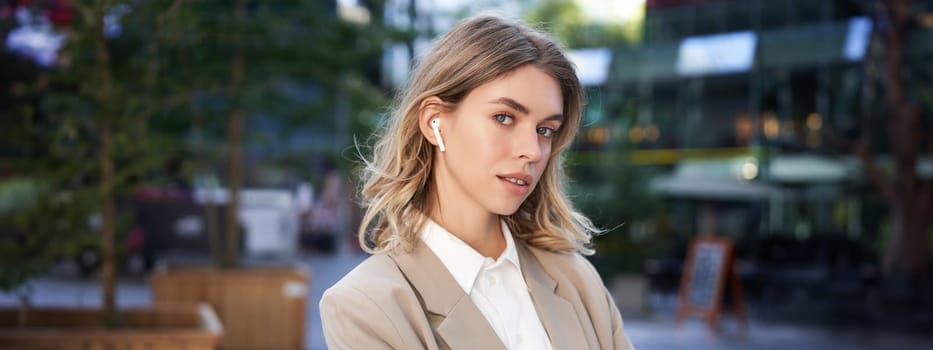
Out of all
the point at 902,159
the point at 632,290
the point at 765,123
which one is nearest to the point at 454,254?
the point at 632,290

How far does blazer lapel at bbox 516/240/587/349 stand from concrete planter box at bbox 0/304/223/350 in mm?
3540

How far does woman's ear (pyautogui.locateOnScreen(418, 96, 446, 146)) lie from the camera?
182 centimetres

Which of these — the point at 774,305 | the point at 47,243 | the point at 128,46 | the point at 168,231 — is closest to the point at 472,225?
the point at 47,243

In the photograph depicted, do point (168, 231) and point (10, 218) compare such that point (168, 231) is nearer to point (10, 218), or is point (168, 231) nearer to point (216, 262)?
point (216, 262)

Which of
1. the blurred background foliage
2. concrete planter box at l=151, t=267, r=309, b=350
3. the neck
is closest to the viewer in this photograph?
the neck

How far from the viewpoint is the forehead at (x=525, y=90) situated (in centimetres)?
177

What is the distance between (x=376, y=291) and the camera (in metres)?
1.71

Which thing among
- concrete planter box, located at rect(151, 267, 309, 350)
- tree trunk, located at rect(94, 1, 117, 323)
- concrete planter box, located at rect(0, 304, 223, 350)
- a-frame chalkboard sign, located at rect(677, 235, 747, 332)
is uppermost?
tree trunk, located at rect(94, 1, 117, 323)

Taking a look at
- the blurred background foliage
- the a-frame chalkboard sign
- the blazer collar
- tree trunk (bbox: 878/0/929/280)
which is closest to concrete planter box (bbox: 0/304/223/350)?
the blurred background foliage

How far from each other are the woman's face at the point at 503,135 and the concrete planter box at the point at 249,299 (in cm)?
691

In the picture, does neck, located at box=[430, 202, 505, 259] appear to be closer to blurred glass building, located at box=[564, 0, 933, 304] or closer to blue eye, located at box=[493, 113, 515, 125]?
blue eye, located at box=[493, 113, 515, 125]

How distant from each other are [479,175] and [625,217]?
45.8ft

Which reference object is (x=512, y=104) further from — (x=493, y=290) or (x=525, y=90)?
(x=493, y=290)

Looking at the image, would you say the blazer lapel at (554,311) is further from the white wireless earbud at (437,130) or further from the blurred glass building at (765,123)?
the blurred glass building at (765,123)
